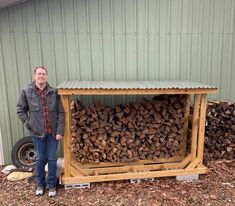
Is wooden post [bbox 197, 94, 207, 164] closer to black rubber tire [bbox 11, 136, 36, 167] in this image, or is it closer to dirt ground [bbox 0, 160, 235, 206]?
dirt ground [bbox 0, 160, 235, 206]

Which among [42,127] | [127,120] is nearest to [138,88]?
[127,120]

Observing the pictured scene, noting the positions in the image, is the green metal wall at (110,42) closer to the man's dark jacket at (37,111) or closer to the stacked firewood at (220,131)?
the stacked firewood at (220,131)

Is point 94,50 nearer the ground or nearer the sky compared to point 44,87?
nearer the sky

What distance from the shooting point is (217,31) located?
4.54 m

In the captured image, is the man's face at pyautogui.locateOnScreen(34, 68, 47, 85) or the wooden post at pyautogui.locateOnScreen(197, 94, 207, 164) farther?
the wooden post at pyautogui.locateOnScreen(197, 94, 207, 164)

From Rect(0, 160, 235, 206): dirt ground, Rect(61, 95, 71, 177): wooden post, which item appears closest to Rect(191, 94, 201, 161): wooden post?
Rect(0, 160, 235, 206): dirt ground

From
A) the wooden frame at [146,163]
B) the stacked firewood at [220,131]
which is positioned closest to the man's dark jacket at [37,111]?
the wooden frame at [146,163]

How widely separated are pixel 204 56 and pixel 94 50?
218 centimetres

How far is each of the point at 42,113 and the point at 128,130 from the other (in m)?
1.50

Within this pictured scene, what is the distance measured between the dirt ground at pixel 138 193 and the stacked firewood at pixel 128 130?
483 millimetres

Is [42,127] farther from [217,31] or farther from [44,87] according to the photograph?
[217,31]

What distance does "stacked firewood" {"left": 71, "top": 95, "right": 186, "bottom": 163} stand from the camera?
386 centimetres

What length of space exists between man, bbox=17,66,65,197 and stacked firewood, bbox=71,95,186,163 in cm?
55

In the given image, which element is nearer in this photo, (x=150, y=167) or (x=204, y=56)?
(x=150, y=167)
